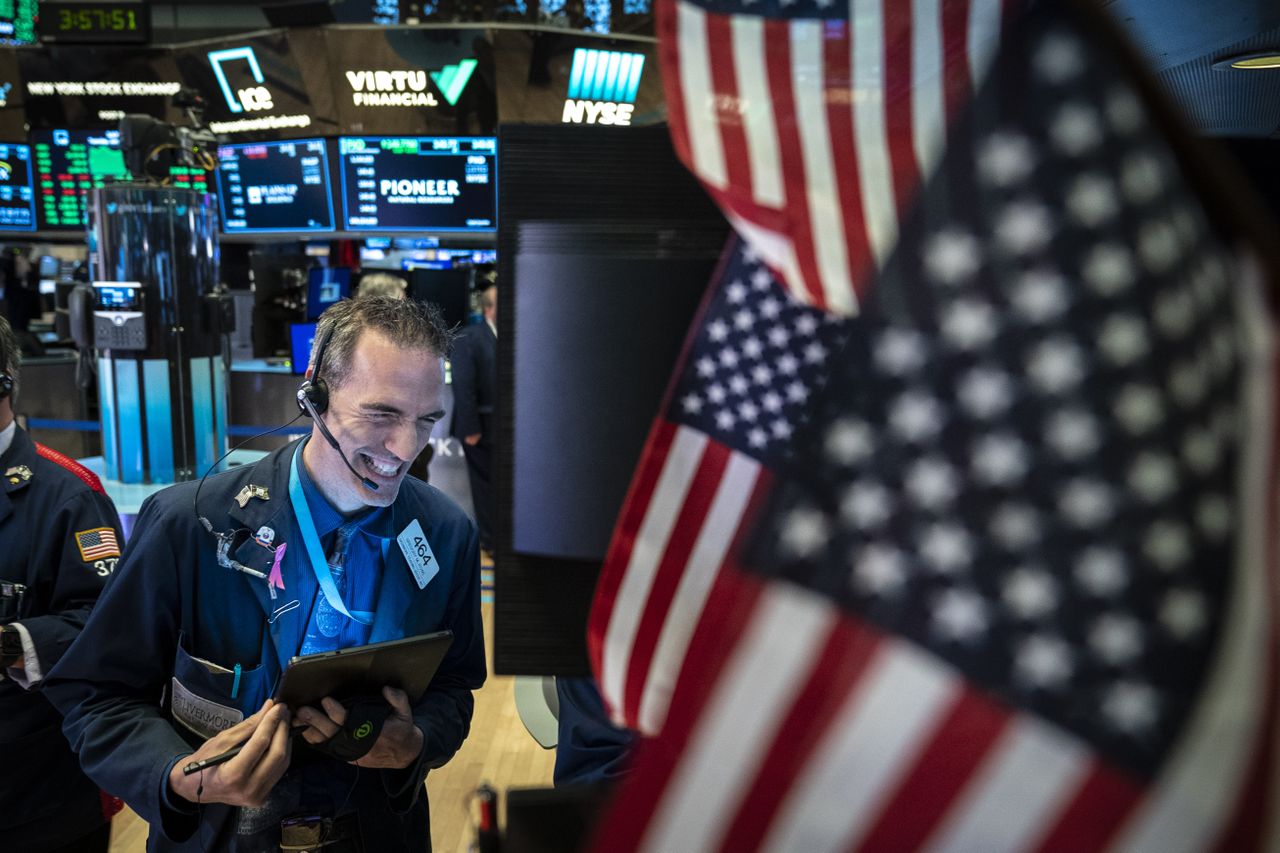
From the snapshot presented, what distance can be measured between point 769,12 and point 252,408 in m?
7.84

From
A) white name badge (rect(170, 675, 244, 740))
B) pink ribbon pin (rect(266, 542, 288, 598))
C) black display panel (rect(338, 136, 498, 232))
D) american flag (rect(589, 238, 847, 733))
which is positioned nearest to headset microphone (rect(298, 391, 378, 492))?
pink ribbon pin (rect(266, 542, 288, 598))

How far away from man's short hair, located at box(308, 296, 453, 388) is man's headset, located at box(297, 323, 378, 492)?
0.01 meters

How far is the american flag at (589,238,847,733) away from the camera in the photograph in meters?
1.10

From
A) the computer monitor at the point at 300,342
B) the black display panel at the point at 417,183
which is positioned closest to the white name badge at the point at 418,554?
the computer monitor at the point at 300,342

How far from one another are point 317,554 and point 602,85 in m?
6.46

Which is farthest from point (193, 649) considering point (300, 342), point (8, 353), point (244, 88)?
point (244, 88)

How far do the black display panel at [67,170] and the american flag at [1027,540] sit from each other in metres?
9.04

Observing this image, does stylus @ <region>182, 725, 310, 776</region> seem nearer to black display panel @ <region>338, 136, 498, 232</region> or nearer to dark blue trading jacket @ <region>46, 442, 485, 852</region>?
dark blue trading jacket @ <region>46, 442, 485, 852</region>

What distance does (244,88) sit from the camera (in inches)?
311

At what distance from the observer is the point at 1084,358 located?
840 mm

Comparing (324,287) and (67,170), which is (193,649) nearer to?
(324,287)

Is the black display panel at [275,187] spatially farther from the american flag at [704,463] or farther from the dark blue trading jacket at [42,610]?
the american flag at [704,463]

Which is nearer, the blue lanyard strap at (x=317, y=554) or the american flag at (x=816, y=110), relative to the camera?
the american flag at (x=816, y=110)

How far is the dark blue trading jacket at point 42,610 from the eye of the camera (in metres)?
2.40
